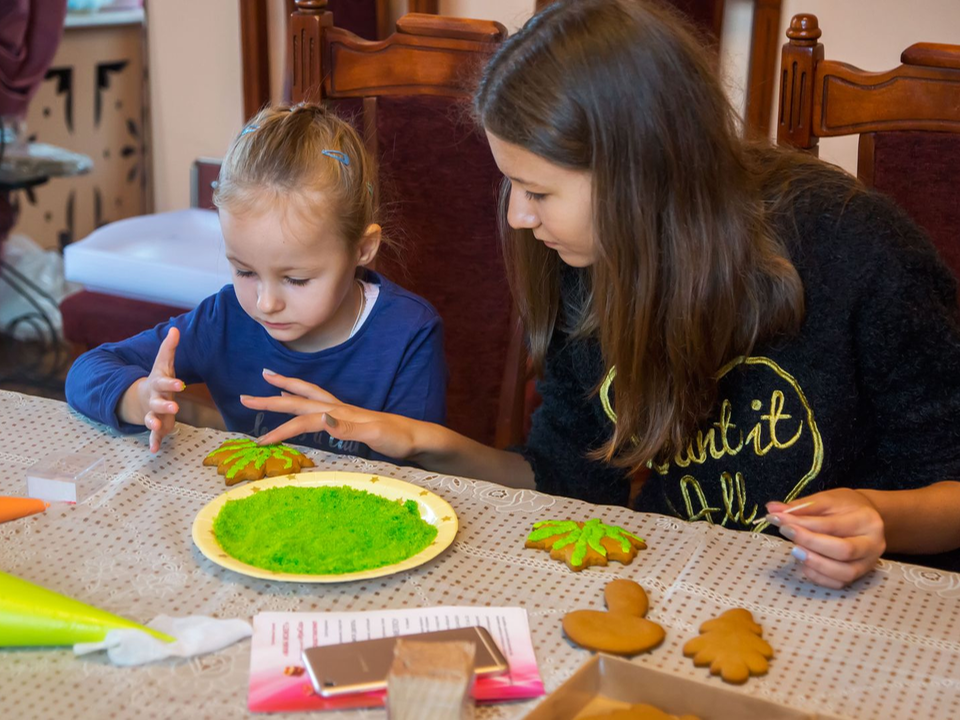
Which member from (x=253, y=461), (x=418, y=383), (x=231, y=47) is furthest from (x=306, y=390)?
(x=231, y=47)

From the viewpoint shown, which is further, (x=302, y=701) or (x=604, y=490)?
(x=604, y=490)

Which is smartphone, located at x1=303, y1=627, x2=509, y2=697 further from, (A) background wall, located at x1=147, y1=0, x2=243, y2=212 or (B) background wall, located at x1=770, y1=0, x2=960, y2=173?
(A) background wall, located at x1=147, y1=0, x2=243, y2=212

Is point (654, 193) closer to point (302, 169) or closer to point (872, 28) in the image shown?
point (302, 169)

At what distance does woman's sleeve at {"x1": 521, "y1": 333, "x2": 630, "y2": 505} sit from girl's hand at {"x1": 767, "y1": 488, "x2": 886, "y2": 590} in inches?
17.7

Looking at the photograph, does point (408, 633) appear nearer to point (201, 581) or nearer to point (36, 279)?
point (201, 581)

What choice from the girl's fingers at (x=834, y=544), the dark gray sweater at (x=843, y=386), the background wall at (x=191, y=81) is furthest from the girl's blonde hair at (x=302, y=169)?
the background wall at (x=191, y=81)

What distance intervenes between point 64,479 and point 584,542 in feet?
1.80

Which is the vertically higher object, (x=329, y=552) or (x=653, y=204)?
(x=653, y=204)

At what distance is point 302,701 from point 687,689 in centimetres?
29

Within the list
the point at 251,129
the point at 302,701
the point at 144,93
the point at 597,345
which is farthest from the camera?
the point at 144,93

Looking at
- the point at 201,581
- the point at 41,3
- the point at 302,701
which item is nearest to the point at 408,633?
the point at 302,701

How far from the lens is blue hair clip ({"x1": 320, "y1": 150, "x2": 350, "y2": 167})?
4.92 feet

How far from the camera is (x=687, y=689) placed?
840 millimetres

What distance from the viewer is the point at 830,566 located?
992mm
